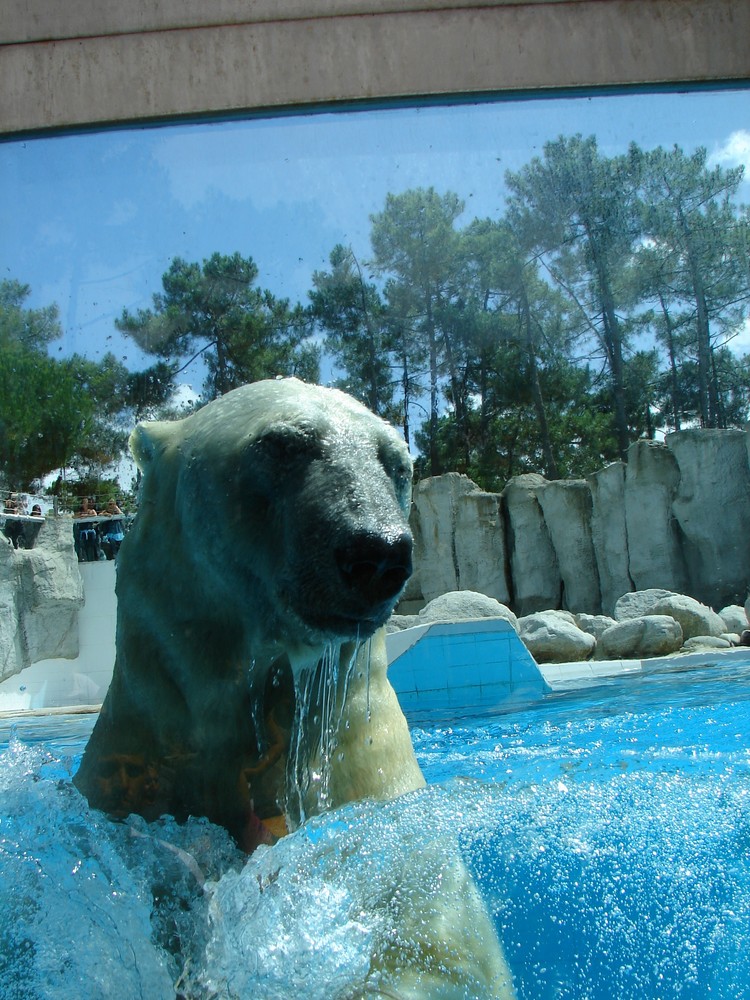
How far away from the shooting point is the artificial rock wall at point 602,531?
13766 mm

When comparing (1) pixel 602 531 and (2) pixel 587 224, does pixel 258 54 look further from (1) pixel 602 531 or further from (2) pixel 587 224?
(1) pixel 602 531

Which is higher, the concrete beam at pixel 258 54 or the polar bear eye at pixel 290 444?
the concrete beam at pixel 258 54

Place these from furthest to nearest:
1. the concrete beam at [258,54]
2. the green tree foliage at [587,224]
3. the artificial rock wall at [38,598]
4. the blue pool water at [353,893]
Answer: the artificial rock wall at [38,598] → the green tree foliage at [587,224] → the concrete beam at [258,54] → the blue pool water at [353,893]

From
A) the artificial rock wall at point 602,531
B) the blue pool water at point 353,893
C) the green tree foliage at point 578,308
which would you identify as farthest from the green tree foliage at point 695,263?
the blue pool water at point 353,893

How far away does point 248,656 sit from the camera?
1566mm

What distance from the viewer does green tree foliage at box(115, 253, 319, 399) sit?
4.95m

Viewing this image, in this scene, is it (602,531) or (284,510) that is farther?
(602,531)

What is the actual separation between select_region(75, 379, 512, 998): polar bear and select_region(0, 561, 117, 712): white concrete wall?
8962mm

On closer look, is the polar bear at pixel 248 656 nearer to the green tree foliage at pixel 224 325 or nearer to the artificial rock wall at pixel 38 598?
the green tree foliage at pixel 224 325

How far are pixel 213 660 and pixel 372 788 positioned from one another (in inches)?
14.6

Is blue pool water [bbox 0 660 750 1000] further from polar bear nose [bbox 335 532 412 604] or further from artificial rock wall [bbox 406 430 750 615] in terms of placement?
artificial rock wall [bbox 406 430 750 615]

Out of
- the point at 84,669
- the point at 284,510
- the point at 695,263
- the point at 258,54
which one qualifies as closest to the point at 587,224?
the point at 695,263

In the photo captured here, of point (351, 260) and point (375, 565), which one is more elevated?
point (351, 260)

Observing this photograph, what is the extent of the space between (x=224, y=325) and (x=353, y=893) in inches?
167
